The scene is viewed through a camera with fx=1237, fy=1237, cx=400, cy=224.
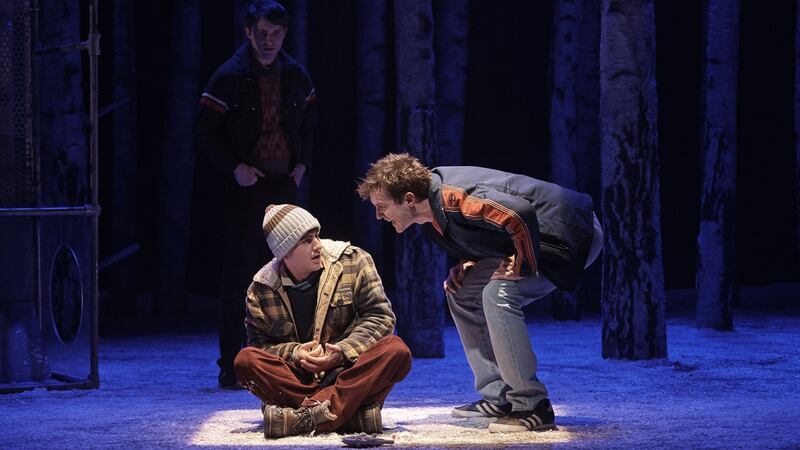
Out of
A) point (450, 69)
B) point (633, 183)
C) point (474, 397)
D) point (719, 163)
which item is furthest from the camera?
point (450, 69)

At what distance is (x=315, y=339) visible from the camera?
495 cm

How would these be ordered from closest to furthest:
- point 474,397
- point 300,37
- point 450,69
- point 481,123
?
point 474,397 → point 300,37 → point 450,69 → point 481,123

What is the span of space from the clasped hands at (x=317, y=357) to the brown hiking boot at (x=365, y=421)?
211 mm

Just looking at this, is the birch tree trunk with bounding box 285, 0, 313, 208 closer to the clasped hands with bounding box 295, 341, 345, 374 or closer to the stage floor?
the stage floor

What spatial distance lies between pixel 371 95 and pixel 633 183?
9.97 ft

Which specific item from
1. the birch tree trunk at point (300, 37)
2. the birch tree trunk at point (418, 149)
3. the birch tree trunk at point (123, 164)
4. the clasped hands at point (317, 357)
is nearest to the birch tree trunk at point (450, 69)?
the birch tree trunk at point (300, 37)

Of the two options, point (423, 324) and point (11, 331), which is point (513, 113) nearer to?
point (423, 324)

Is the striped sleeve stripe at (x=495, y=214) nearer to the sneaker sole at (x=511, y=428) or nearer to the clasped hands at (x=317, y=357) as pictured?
the sneaker sole at (x=511, y=428)

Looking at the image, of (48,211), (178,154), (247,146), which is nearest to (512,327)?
(247,146)

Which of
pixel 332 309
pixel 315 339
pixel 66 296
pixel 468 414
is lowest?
pixel 468 414

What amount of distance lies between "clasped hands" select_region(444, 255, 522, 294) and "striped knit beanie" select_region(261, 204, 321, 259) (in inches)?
27.7

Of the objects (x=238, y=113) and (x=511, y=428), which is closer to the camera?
(x=511, y=428)

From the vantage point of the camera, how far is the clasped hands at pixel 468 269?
495 centimetres

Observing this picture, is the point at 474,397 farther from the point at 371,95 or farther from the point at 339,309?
the point at 371,95
